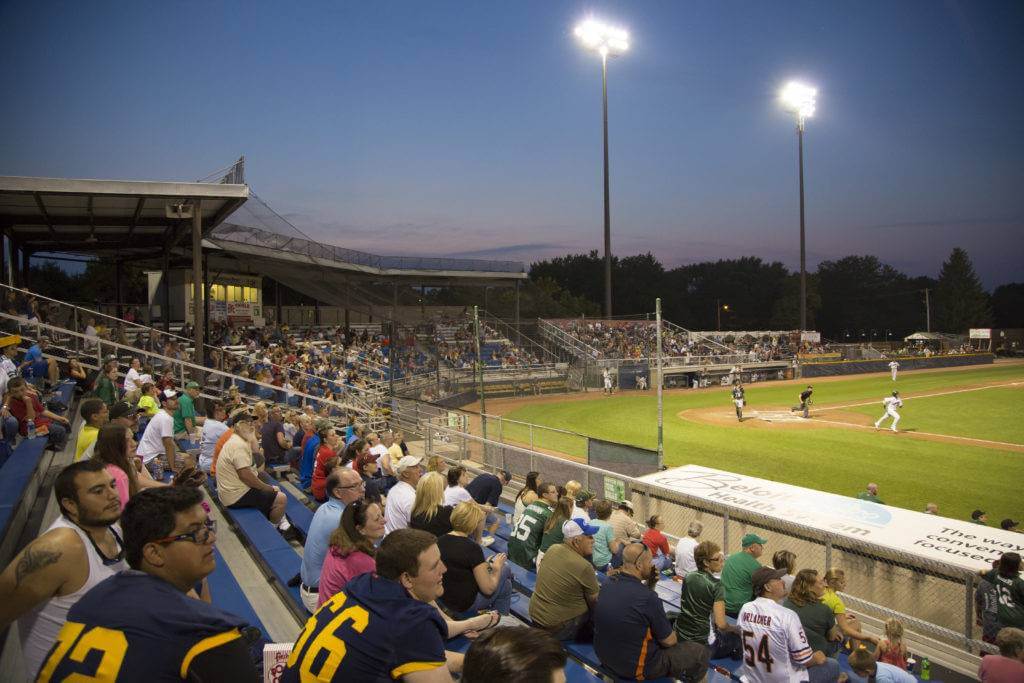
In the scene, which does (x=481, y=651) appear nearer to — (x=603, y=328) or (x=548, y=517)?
(x=548, y=517)

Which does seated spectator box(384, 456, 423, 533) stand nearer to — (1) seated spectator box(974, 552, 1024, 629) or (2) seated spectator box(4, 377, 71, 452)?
(1) seated spectator box(974, 552, 1024, 629)

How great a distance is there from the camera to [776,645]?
4.65m

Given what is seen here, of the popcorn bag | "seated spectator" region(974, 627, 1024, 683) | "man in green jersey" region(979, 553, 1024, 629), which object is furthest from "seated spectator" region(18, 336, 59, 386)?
"man in green jersey" region(979, 553, 1024, 629)

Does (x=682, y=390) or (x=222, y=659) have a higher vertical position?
(x=222, y=659)

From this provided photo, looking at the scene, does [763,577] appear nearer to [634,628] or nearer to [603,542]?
[634,628]

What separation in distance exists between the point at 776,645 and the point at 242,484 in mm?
6106

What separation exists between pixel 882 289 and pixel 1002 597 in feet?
413

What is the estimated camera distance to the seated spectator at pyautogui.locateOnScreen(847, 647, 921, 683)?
514 cm

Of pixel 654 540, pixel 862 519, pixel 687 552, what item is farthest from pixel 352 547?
pixel 862 519

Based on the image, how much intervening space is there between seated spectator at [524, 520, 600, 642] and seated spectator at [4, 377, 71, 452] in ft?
27.8

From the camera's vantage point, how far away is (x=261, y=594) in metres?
6.07

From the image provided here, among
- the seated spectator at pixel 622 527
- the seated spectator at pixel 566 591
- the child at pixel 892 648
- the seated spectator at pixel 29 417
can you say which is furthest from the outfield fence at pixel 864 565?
the seated spectator at pixel 29 417

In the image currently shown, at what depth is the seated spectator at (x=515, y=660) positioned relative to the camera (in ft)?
5.74

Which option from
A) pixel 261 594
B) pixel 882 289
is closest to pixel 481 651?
pixel 261 594
